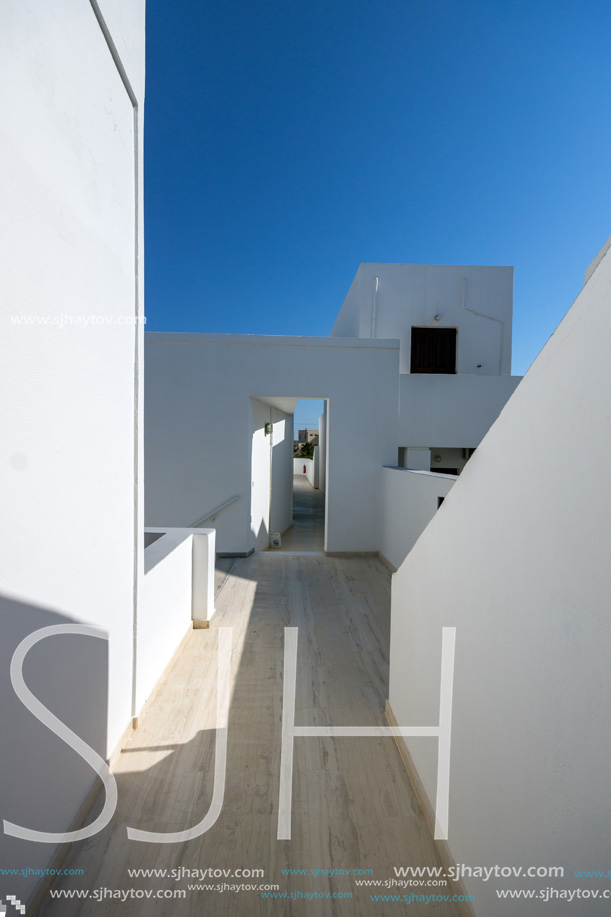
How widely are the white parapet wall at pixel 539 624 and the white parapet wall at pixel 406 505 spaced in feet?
8.74

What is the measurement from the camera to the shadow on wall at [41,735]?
1150mm

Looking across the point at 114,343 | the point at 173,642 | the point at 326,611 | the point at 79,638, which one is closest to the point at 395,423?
the point at 326,611

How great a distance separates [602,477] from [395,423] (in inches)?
215

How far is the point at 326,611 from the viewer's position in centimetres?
412

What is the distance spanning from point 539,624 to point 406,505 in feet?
13.5

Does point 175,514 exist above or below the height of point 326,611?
above

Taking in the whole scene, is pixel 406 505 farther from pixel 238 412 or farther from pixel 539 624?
pixel 539 624

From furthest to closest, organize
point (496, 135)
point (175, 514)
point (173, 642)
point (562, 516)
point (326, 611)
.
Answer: point (496, 135), point (175, 514), point (326, 611), point (173, 642), point (562, 516)

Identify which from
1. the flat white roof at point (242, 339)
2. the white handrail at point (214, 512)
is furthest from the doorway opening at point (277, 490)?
the flat white roof at point (242, 339)

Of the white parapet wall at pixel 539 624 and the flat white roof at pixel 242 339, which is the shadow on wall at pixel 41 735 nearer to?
the white parapet wall at pixel 539 624

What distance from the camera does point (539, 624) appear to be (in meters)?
0.95

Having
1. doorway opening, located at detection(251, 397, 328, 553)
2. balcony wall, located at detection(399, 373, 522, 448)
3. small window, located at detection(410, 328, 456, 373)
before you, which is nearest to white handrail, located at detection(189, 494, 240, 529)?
doorway opening, located at detection(251, 397, 328, 553)

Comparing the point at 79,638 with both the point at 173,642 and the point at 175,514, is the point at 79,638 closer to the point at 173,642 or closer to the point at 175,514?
the point at 173,642

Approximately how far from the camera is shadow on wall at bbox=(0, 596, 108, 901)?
1.15 meters
